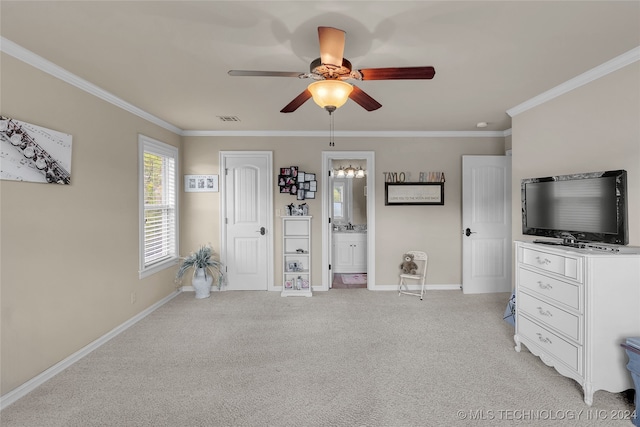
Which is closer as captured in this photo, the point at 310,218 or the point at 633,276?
the point at 633,276

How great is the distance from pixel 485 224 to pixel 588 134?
7.05 ft

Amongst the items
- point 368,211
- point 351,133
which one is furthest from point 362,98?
point 368,211

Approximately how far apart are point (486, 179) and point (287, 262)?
10.8 feet

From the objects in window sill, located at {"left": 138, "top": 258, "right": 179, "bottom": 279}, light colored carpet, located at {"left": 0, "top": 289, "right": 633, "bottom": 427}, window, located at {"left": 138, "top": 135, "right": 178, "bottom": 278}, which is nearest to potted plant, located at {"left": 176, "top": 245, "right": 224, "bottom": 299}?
window sill, located at {"left": 138, "top": 258, "right": 179, "bottom": 279}

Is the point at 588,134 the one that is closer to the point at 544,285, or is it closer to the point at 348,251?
the point at 544,285

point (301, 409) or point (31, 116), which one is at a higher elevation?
point (31, 116)

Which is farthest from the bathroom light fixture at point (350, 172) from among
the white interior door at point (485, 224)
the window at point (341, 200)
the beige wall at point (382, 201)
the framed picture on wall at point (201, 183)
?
the framed picture on wall at point (201, 183)

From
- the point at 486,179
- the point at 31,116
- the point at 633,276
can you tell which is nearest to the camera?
the point at 633,276


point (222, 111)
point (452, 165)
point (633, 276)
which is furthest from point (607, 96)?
point (222, 111)

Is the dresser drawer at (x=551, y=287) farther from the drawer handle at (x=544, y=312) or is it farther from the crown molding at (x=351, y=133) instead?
the crown molding at (x=351, y=133)

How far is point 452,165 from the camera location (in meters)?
4.75

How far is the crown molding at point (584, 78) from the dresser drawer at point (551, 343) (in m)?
2.12

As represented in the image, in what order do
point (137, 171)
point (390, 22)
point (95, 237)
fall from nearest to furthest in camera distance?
point (390, 22) < point (95, 237) < point (137, 171)

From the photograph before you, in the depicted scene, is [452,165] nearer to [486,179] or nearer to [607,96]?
[486,179]
